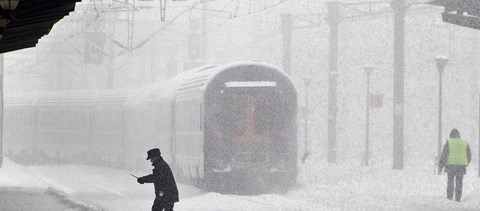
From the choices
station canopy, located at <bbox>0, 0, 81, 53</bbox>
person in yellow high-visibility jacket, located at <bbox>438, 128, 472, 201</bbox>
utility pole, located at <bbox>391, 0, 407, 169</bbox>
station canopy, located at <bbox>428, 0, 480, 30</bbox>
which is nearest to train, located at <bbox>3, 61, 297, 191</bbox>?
person in yellow high-visibility jacket, located at <bbox>438, 128, 472, 201</bbox>

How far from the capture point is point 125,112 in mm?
40312

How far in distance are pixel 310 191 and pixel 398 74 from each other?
779cm

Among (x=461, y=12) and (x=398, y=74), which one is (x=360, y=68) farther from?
(x=461, y=12)

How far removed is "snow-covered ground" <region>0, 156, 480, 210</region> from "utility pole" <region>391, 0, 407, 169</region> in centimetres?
71

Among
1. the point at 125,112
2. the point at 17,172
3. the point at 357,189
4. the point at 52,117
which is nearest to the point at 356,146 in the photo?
the point at 52,117

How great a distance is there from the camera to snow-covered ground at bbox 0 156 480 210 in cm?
2208

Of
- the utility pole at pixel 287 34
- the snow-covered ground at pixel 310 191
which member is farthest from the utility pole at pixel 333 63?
the utility pole at pixel 287 34

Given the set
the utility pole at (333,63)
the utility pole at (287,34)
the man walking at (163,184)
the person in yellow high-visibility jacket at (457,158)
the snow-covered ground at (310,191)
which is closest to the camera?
the man walking at (163,184)

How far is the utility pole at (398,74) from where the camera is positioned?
32.9 metres

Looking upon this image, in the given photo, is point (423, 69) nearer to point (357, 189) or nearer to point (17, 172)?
point (17, 172)

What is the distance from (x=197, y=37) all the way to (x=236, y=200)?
62.9 ft

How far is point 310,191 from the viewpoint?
26562mm

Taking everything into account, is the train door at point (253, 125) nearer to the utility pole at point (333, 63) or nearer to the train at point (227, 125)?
the train at point (227, 125)

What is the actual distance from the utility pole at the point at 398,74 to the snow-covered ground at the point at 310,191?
0.71 m
